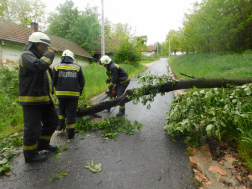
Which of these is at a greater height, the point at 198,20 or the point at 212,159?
the point at 198,20

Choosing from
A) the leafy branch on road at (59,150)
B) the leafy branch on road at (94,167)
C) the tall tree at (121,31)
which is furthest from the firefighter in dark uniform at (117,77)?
the tall tree at (121,31)

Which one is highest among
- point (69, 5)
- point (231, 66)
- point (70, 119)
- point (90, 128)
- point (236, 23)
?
point (69, 5)

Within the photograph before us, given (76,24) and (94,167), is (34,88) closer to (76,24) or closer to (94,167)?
(94,167)

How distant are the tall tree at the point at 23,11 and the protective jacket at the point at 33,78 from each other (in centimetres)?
3156

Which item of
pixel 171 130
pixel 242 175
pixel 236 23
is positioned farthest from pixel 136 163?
pixel 236 23

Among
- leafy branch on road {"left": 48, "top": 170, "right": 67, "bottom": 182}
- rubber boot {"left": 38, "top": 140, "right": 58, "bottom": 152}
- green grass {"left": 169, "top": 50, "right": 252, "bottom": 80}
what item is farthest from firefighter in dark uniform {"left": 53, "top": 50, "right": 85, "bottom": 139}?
green grass {"left": 169, "top": 50, "right": 252, "bottom": 80}

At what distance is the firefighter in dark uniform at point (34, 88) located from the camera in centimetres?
238

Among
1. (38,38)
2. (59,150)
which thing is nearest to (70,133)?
(59,150)

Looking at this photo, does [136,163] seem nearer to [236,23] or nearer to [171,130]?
[171,130]

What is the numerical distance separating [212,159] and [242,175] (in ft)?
1.54

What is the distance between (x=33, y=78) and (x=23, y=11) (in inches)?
1309

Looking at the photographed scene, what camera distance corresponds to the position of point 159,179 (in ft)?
7.52

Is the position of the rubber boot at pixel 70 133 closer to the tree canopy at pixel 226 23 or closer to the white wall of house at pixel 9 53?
the white wall of house at pixel 9 53

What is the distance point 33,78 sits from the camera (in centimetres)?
247
